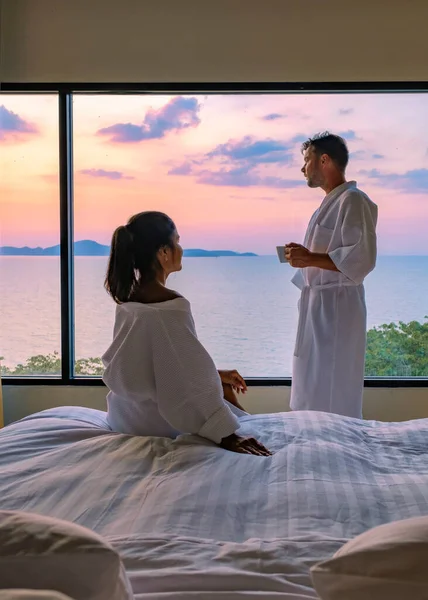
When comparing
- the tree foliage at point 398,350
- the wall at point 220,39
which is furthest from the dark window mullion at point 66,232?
the tree foliage at point 398,350

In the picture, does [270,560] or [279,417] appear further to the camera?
[279,417]

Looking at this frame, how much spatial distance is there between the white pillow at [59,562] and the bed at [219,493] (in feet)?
0.59

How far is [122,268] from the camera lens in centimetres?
196

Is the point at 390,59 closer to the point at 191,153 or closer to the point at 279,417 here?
the point at 191,153

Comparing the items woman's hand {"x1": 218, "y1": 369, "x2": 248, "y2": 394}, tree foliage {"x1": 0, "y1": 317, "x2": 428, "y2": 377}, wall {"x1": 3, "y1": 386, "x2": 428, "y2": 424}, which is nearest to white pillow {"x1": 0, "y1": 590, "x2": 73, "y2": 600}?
woman's hand {"x1": 218, "y1": 369, "x2": 248, "y2": 394}

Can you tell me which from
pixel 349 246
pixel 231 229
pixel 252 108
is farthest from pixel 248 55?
pixel 349 246

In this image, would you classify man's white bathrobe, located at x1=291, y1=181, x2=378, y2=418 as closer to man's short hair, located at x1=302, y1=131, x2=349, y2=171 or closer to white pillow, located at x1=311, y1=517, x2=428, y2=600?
man's short hair, located at x1=302, y1=131, x2=349, y2=171

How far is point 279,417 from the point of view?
1.97 metres

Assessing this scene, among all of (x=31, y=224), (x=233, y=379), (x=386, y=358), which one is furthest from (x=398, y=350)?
(x=31, y=224)

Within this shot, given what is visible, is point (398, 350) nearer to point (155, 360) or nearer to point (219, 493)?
point (155, 360)

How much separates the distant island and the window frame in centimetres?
7

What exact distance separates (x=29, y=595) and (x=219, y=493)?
0.69 m

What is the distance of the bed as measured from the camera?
3.21 ft

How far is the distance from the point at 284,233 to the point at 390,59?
3.67 ft
